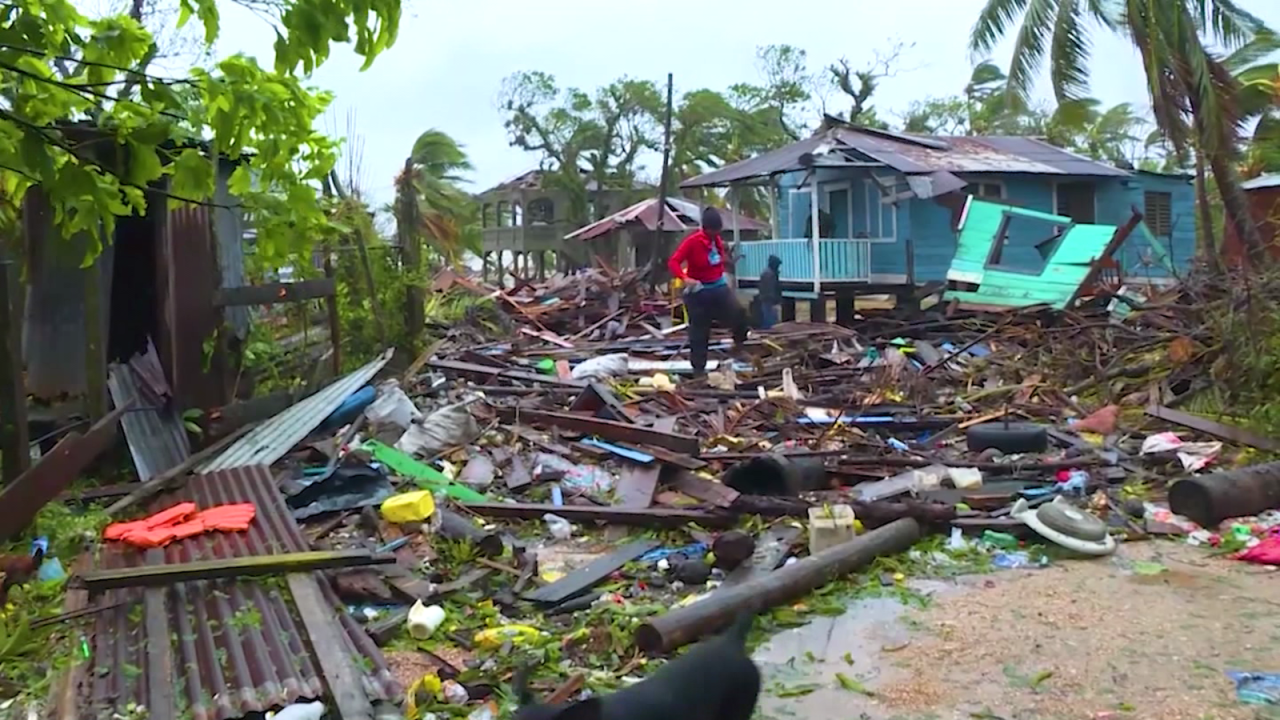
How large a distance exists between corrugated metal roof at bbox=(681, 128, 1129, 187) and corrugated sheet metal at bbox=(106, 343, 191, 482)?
13569 mm

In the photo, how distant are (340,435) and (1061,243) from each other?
12.5 meters

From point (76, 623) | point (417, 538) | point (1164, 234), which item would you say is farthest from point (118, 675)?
point (1164, 234)

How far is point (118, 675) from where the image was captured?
4176 millimetres

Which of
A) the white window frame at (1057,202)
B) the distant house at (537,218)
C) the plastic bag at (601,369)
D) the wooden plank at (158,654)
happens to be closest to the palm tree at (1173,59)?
the white window frame at (1057,202)

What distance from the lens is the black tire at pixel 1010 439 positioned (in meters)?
8.84

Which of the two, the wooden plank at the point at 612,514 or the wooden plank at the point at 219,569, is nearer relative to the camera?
Answer: the wooden plank at the point at 219,569

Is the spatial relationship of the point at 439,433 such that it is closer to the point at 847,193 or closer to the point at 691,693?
the point at 691,693

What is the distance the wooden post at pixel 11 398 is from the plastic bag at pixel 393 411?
337cm

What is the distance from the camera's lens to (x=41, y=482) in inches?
221

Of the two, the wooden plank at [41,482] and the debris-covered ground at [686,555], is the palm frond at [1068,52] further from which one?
the wooden plank at [41,482]

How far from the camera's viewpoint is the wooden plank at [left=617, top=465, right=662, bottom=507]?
7.44m

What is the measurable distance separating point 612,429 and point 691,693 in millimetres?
5264

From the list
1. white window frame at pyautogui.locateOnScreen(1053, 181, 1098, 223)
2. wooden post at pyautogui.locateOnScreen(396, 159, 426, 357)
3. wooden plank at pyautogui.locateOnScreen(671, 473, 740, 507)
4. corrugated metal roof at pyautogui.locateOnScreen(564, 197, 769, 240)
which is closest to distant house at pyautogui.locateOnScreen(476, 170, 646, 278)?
corrugated metal roof at pyautogui.locateOnScreen(564, 197, 769, 240)

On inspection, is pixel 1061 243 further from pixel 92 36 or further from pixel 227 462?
pixel 92 36
